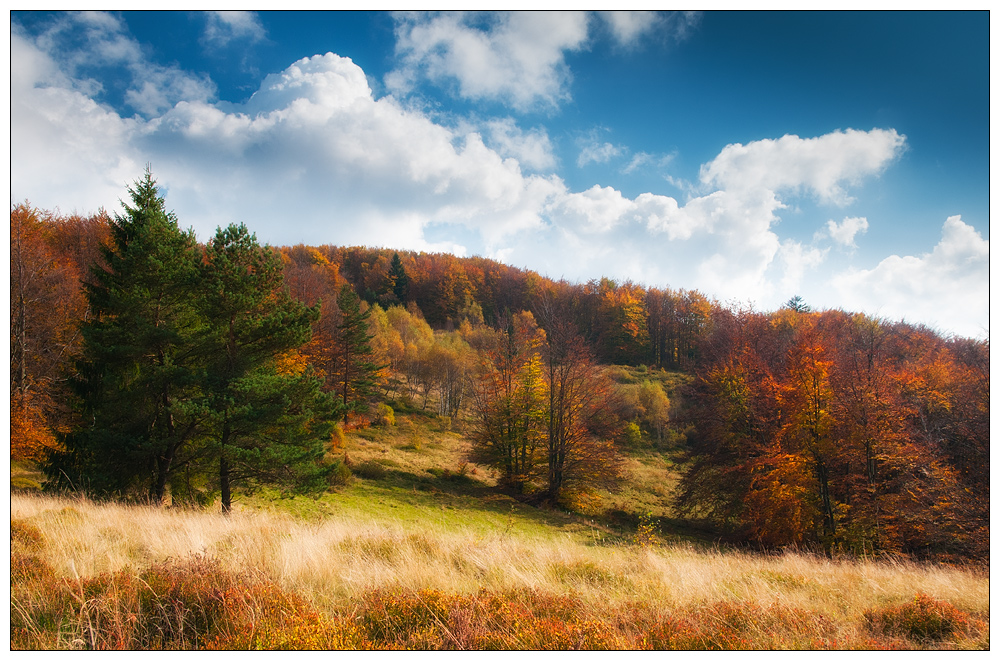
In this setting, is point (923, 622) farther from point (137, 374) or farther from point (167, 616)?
point (137, 374)

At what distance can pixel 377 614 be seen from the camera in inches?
160

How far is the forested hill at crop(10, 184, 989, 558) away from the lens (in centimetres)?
1086

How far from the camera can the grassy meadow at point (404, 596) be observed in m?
3.78

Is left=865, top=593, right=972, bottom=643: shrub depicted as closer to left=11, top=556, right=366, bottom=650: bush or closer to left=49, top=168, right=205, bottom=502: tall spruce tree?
left=11, top=556, right=366, bottom=650: bush

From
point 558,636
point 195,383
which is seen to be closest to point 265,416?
point 195,383

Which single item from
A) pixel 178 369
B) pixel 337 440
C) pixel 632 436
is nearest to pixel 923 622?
pixel 178 369

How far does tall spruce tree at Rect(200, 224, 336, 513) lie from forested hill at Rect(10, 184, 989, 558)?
6cm

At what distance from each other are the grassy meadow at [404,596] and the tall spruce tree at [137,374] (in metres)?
2.76

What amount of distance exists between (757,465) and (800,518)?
2.21 metres

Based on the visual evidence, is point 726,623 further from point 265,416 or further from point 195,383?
point 195,383

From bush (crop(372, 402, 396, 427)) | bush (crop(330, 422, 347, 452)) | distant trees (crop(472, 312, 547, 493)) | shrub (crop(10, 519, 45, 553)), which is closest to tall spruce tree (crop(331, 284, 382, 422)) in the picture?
bush (crop(372, 402, 396, 427))

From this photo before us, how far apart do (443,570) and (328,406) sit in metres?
9.12

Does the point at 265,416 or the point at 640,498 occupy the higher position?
the point at 265,416

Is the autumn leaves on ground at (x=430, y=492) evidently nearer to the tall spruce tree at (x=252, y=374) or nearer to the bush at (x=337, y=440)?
the tall spruce tree at (x=252, y=374)
